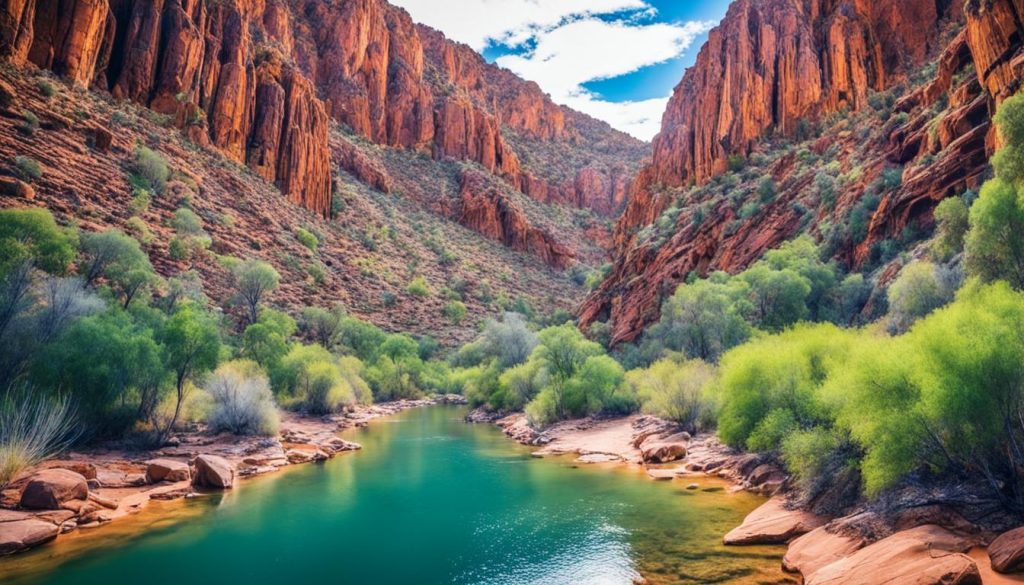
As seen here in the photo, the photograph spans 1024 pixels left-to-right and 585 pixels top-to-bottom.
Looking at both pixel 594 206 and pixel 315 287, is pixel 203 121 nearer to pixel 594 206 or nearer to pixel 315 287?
pixel 315 287

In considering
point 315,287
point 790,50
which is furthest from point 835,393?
point 790,50

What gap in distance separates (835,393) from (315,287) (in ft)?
144

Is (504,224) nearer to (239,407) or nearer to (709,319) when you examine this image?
→ (709,319)

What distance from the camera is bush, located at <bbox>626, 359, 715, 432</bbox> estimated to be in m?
23.0

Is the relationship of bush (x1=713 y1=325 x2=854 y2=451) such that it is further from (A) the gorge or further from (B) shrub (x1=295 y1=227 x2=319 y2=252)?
(B) shrub (x1=295 y1=227 x2=319 y2=252)

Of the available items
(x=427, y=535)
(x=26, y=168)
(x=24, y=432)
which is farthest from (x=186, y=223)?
(x=427, y=535)

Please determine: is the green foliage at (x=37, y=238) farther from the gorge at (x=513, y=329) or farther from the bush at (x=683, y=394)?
the bush at (x=683, y=394)

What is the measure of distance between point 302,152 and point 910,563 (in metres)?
59.8

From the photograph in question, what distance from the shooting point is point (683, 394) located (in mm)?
23703

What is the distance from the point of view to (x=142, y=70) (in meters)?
44.3

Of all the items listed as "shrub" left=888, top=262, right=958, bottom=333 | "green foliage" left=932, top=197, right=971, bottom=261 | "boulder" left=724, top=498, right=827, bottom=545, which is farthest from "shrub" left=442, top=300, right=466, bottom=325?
"boulder" left=724, top=498, right=827, bottom=545

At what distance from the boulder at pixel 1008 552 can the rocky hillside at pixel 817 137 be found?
21413 millimetres

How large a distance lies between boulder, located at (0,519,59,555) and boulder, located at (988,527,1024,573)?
16837 mm

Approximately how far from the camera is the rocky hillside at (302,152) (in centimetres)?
3544
